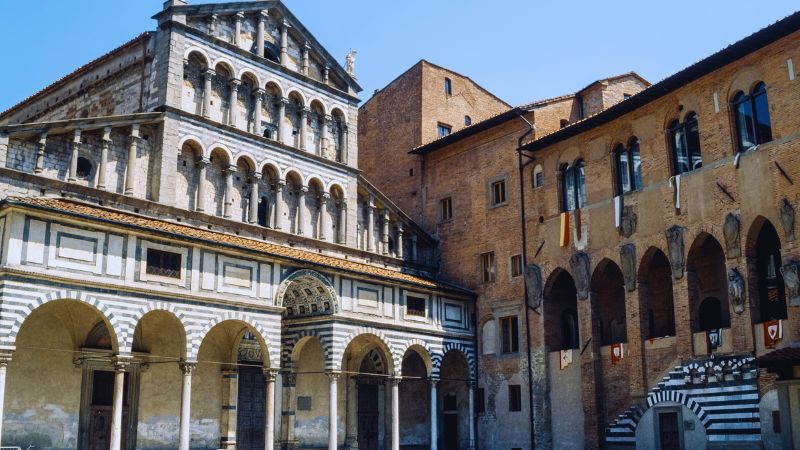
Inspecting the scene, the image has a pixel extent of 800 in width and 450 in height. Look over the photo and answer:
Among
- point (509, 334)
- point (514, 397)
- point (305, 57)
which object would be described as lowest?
point (514, 397)

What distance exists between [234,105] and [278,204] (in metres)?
3.46

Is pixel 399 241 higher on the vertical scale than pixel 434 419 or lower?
higher

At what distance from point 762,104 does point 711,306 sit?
6.15m

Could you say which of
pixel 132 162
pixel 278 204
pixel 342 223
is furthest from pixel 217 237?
pixel 342 223

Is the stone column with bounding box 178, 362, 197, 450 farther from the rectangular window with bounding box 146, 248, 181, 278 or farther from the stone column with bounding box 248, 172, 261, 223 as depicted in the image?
the stone column with bounding box 248, 172, 261, 223

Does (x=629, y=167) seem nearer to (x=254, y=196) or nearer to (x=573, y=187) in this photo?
(x=573, y=187)

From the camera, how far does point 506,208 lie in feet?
101

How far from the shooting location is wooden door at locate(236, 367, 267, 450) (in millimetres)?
26531

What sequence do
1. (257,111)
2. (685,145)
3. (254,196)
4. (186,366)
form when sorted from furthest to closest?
(257,111) → (254,196) → (685,145) → (186,366)

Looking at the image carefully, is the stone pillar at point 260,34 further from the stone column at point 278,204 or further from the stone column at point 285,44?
the stone column at point 278,204

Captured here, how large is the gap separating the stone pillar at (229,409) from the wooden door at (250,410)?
655 mm

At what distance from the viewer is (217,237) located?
949 inches

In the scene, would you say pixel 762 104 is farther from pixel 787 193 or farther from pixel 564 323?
pixel 564 323

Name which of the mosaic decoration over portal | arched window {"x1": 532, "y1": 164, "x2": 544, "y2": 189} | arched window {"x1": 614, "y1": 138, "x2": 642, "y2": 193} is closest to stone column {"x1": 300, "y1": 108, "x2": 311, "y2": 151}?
the mosaic decoration over portal
